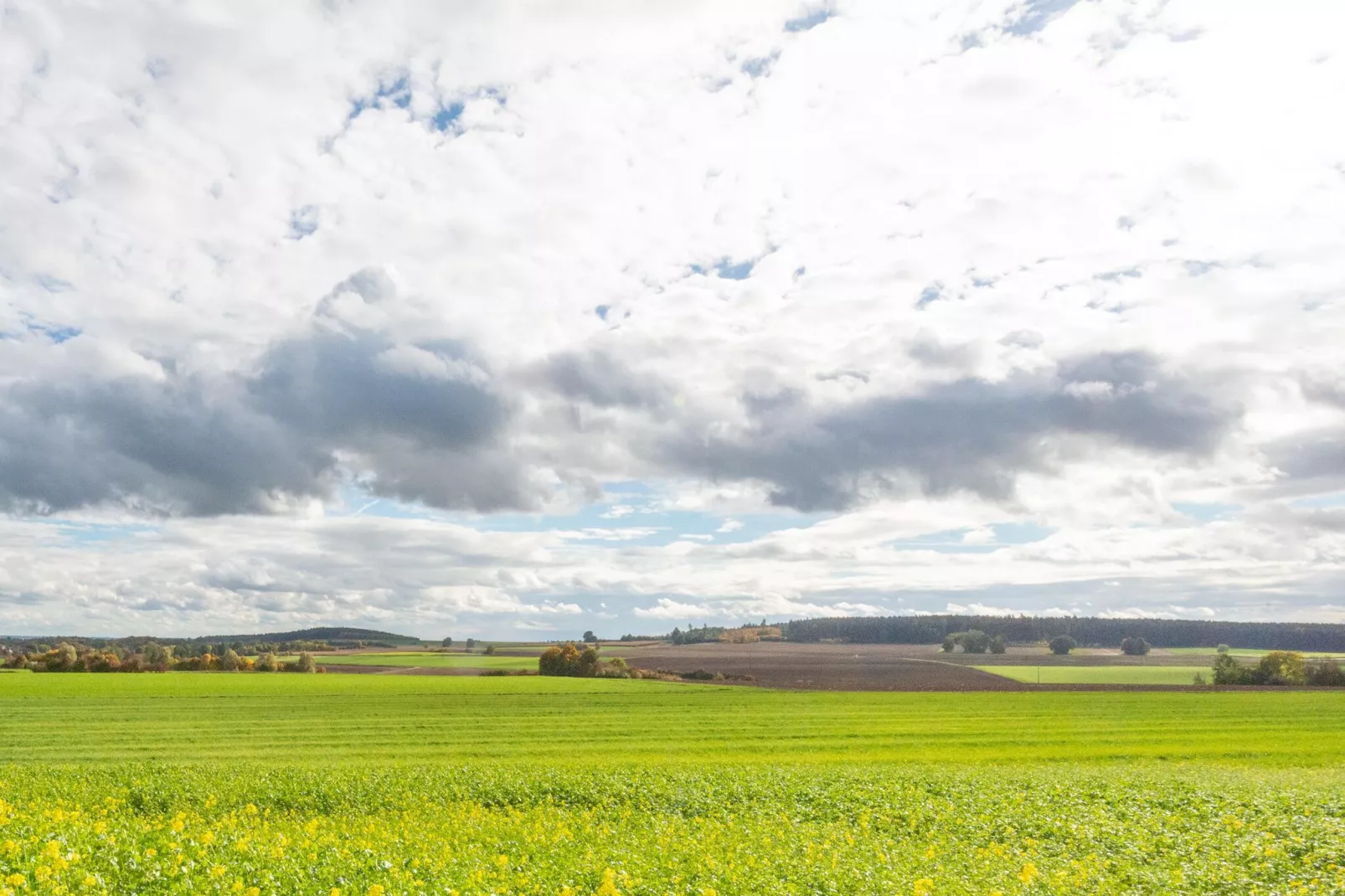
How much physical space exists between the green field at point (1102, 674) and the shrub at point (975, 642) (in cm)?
3482

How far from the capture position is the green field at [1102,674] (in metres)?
111

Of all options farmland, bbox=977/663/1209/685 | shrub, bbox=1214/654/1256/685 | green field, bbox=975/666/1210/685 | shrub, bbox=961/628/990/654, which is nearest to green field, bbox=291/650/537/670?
farmland, bbox=977/663/1209/685

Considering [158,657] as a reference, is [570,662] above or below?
below

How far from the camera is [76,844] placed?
12922 millimetres

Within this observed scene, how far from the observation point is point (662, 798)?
28.9 m

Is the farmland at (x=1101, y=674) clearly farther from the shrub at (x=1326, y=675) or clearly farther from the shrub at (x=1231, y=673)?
the shrub at (x=1326, y=675)

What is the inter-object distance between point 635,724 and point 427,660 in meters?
103

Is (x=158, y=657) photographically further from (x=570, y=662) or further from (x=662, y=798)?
(x=662, y=798)

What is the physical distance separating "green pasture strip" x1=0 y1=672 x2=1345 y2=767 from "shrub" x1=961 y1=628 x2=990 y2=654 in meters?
84.5

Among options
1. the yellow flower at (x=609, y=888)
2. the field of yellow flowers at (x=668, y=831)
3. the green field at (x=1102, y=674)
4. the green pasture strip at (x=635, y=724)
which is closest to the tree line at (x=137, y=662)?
the green pasture strip at (x=635, y=724)

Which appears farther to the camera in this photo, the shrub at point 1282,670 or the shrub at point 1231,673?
the shrub at point 1231,673

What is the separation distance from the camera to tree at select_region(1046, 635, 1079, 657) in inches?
6877

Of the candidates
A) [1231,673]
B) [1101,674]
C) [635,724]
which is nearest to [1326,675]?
[1231,673]

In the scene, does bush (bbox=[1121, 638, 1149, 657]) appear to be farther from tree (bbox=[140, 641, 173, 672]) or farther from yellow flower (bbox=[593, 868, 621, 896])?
yellow flower (bbox=[593, 868, 621, 896])
